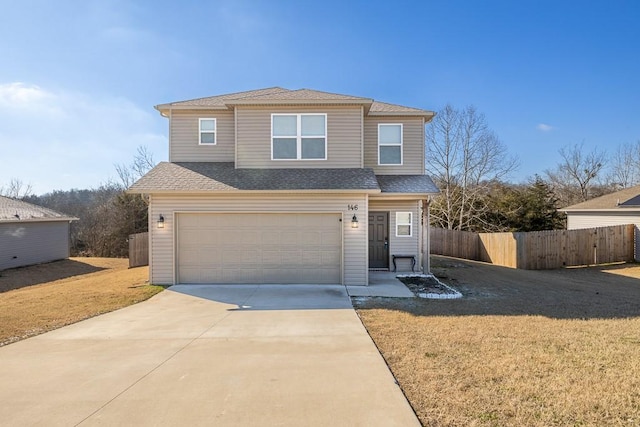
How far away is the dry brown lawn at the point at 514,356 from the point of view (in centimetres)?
330

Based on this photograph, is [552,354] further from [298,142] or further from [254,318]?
[298,142]

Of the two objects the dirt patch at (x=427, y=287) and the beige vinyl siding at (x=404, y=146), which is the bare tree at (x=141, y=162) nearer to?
the beige vinyl siding at (x=404, y=146)

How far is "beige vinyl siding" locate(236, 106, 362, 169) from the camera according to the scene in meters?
11.2

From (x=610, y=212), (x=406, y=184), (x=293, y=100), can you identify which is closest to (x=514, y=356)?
(x=406, y=184)

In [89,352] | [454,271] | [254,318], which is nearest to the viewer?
[89,352]

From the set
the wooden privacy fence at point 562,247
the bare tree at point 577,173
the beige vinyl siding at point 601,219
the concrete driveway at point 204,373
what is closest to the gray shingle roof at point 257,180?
→ the concrete driveway at point 204,373

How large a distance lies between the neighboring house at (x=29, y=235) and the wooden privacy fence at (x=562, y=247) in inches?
933

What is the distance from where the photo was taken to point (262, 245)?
34.2 feet

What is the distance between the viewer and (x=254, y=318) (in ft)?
23.1

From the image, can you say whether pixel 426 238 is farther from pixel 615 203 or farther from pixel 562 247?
pixel 615 203

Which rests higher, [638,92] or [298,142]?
[638,92]

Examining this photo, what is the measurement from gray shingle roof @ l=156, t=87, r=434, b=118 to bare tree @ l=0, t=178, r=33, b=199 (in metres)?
37.7

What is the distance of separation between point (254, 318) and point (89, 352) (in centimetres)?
284

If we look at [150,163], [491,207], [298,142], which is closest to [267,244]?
[298,142]
